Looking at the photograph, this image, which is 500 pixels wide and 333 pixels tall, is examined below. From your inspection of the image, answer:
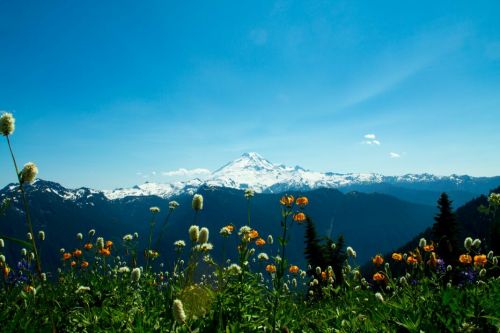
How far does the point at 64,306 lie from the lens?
6.02 meters

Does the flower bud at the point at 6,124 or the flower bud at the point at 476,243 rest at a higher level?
the flower bud at the point at 6,124

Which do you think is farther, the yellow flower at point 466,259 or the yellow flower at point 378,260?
the yellow flower at point 378,260

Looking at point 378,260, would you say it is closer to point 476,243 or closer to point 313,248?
point 476,243

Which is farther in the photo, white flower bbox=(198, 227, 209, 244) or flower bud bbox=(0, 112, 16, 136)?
white flower bbox=(198, 227, 209, 244)

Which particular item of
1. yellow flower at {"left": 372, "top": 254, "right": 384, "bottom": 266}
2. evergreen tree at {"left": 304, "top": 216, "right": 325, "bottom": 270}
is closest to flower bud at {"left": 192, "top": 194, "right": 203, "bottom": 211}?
yellow flower at {"left": 372, "top": 254, "right": 384, "bottom": 266}

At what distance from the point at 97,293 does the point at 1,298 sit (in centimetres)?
171

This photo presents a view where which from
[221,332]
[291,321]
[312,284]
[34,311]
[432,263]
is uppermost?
[34,311]

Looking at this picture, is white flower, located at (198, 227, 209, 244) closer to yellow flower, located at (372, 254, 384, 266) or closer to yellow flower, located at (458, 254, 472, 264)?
yellow flower, located at (458, 254, 472, 264)

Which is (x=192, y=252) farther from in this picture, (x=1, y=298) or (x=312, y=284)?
(x=312, y=284)

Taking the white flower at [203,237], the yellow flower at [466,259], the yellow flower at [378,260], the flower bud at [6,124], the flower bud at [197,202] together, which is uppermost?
the flower bud at [6,124]

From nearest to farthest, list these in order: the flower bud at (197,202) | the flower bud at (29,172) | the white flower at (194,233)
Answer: the flower bud at (29,172) → the white flower at (194,233) → the flower bud at (197,202)

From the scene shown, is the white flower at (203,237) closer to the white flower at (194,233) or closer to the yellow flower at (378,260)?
the white flower at (194,233)

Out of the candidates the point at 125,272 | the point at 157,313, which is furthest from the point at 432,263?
the point at 125,272

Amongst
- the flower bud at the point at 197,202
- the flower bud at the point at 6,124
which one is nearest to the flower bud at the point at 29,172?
the flower bud at the point at 6,124
